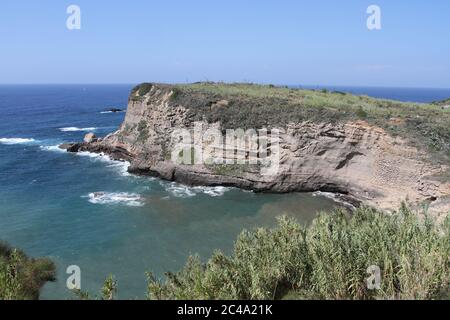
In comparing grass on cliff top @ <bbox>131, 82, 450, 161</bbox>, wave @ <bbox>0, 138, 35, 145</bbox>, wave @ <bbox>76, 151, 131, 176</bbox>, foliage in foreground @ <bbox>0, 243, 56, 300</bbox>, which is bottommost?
foliage in foreground @ <bbox>0, 243, 56, 300</bbox>

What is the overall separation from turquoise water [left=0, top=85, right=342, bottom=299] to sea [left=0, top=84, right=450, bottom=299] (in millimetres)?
74

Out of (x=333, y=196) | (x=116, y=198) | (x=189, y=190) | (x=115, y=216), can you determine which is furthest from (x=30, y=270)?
(x=333, y=196)

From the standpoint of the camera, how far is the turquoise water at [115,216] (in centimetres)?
2612

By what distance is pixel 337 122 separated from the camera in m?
39.3

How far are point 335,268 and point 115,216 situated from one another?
24.8 m

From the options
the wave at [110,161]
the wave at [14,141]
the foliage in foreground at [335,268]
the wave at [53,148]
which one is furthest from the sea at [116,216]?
the wave at [14,141]

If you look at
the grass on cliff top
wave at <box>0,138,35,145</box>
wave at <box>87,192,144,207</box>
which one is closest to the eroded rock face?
the grass on cliff top

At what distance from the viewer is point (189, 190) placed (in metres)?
40.9

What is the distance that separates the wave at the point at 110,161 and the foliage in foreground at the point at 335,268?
1308 inches

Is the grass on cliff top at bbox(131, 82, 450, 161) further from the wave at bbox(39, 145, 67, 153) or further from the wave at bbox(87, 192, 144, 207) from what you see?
the wave at bbox(39, 145, 67, 153)

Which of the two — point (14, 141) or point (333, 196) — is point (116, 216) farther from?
point (14, 141)

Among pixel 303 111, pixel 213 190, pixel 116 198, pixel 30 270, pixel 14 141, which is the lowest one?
pixel 30 270

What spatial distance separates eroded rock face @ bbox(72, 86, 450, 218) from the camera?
3441cm

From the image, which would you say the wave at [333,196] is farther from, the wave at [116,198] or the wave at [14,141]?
the wave at [14,141]
